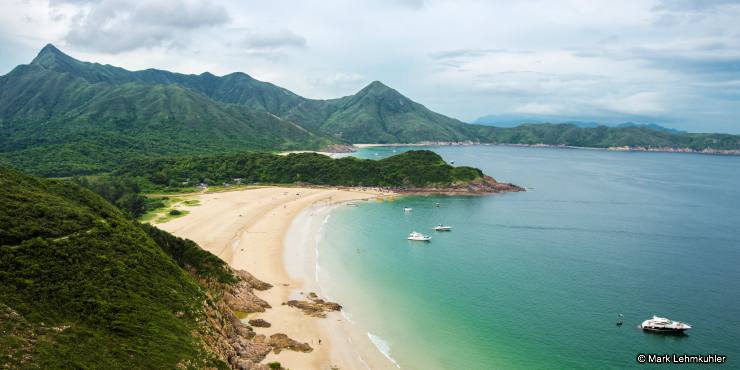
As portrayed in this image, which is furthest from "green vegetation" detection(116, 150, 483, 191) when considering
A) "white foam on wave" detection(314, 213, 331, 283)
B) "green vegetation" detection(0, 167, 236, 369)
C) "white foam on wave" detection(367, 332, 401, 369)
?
"green vegetation" detection(0, 167, 236, 369)

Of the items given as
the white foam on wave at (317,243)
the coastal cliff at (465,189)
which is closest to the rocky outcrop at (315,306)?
the white foam on wave at (317,243)

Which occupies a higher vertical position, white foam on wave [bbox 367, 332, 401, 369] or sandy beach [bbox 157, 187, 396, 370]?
sandy beach [bbox 157, 187, 396, 370]

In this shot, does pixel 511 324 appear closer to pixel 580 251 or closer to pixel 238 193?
pixel 580 251

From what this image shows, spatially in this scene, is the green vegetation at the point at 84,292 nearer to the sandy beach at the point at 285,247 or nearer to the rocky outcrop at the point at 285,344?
the rocky outcrop at the point at 285,344

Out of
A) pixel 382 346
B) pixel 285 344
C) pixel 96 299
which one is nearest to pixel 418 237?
pixel 382 346

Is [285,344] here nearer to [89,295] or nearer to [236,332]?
[236,332]

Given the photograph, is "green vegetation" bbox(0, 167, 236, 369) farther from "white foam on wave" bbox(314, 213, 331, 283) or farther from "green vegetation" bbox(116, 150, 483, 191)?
"green vegetation" bbox(116, 150, 483, 191)
